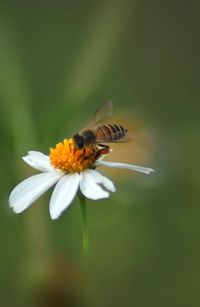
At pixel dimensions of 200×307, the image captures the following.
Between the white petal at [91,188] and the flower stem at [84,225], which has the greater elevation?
the white petal at [91,188]

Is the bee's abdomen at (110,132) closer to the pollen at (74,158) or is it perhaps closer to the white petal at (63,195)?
the pollen at (74,158)

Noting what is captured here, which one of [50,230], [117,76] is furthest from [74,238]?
[117,76]

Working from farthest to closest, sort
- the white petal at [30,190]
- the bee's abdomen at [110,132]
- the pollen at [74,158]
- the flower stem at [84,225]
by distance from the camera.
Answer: the bee's abdomen at [110,132]
the pollen at [74,158]
the white petal at [30,190]
the flower stem at [84,225]

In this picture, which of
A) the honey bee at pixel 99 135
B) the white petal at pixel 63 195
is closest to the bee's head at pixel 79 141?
the honey bee at pixel 99 135

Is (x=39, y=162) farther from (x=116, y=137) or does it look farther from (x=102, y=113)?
(x=102, y=113)

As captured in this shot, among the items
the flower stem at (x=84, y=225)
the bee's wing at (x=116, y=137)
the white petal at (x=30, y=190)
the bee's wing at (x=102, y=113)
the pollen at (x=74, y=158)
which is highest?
the bee's wing at (x=102, y=113)

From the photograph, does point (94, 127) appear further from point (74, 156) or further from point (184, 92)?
point (184, 92)

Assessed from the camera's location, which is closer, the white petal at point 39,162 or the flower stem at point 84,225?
the flower stem at point 84,225

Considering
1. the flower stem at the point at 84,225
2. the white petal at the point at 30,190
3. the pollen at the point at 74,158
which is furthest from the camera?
the pollen at the point at 74,158
